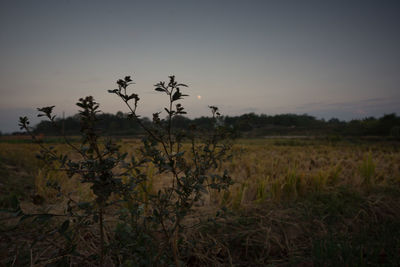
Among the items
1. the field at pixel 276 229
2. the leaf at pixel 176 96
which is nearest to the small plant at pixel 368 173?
the field at pixel 276 229

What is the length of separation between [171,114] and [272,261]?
1436mm

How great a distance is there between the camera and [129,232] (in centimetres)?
113

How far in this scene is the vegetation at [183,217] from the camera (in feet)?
3.04

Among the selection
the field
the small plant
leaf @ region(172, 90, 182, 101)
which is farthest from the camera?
the small plant

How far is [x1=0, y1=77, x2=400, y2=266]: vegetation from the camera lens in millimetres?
926

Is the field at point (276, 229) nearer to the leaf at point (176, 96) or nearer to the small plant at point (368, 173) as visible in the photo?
the small plant at point (368, 173)

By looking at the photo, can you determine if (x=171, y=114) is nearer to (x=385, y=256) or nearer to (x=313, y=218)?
(x=385, y=256)

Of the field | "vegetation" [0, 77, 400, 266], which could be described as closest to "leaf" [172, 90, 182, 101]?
"vegetation" [0, 77, 400, 266]

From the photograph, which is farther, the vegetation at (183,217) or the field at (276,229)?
the field at (276,229)

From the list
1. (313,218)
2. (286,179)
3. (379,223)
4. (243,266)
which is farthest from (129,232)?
(379,223)

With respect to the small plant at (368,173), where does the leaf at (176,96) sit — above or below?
above

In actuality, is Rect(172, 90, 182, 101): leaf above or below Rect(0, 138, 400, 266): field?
above

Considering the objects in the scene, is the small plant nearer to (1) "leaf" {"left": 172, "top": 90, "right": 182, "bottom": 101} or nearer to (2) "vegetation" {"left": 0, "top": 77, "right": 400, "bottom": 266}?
(2) "vegetation" {"left": 0, "top": 77, "right": 400, "bottom": 266}

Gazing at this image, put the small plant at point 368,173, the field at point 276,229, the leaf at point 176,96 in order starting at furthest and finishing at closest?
the small plant at point 368,173 < the field at point 276,229 < the leaf at point 176,96
